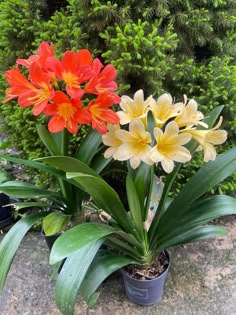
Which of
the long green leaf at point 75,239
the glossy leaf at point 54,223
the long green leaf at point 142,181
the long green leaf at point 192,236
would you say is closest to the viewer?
the long green leaf at point 75,239

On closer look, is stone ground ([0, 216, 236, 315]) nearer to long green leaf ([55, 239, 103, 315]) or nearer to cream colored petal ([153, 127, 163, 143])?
long green leaf ([55, 239, 103, 315])

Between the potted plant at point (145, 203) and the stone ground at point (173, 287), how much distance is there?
0.10 m

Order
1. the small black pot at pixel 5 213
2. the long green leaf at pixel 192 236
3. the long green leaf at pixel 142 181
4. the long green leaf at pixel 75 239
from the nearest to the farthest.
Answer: the long green leaf at pixel 75 239
the long green leaf at pixel 142 181
the long green leaf at pixel 192 236
the small black pot at pixel 5 213

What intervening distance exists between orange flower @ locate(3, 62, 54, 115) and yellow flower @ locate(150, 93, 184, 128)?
1.21 feet

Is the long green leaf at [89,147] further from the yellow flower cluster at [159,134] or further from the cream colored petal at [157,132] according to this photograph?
the cream colored petal at [157,132]

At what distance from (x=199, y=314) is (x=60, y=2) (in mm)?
1681

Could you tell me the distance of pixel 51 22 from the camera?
1673 millimetres

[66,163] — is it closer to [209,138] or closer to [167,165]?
[167,165]

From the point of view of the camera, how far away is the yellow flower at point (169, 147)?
1160mm

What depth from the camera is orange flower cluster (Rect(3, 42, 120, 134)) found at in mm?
1109

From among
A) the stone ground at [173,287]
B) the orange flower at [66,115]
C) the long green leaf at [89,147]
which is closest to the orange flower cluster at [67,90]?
the orange flower at [66,115]

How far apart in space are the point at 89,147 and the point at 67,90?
1.50 feet

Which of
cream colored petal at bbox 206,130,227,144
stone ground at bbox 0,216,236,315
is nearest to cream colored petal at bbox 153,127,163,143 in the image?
cream colored petal at bbox 206,130,227,144

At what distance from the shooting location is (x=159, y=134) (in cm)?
116
